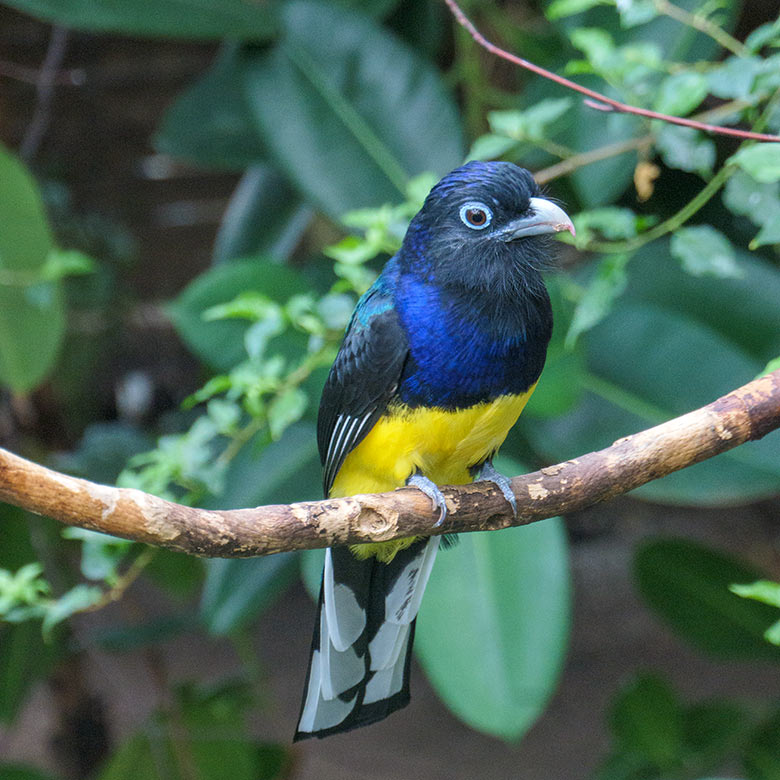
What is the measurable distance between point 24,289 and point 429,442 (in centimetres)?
167

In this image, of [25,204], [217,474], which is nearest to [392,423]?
[217,474]

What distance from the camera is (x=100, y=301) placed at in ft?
13.3

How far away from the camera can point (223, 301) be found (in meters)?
2.67

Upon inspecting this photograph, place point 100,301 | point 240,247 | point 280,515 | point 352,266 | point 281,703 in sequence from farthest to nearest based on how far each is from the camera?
point 281,703 < point 100,301 < point 240,247 < point 352,266 < point 280,515

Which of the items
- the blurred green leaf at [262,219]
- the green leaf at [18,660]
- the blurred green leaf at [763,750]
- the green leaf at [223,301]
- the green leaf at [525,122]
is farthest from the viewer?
the blurred green leaf at [262,219]

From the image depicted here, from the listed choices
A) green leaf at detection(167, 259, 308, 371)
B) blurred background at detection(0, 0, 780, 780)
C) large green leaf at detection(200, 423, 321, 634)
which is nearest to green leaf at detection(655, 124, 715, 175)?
blurred background at detection(0, 0, 780, 780)

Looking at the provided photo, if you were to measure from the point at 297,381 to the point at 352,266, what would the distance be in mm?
286

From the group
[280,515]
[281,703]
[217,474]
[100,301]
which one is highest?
[280,515]

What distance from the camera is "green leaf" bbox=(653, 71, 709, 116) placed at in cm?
182

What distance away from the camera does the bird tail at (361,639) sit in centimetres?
192

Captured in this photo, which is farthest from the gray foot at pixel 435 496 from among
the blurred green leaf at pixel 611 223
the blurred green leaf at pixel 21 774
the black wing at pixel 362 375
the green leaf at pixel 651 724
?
the blurred green leaf at pixel 21 774

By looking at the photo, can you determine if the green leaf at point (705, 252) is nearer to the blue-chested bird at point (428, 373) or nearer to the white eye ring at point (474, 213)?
the blue-chested bird at point (428, 373)

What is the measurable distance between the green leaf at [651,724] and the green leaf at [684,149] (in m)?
1.87

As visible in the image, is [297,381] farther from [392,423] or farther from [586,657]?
[586,657]
